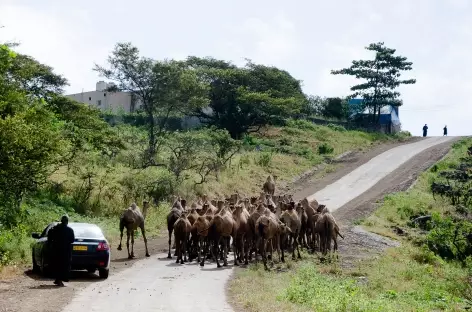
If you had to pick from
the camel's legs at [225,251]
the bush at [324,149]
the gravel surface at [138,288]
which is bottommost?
the gravel surface at [138,288]

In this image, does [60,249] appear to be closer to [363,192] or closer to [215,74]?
[363,192]

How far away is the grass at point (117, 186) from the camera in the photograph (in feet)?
79.7

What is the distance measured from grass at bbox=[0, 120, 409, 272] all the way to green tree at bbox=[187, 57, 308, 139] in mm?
5074

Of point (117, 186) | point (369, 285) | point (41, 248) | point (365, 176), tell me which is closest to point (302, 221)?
point (369, 285)

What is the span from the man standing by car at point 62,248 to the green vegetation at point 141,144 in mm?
3242

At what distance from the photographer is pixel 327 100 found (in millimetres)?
79625

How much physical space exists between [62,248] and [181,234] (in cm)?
566

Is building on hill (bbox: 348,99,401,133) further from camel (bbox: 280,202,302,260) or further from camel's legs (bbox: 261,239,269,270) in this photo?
camel's legs (bbox: 261,239,269,270)

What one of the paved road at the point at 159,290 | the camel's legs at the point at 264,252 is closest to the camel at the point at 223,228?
the paved road at the point at 159,290

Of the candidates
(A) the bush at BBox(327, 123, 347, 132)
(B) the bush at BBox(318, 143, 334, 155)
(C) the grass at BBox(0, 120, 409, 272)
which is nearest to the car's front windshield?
(C) the grass at BBox(0, 120, 409, 272)

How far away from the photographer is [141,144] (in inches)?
1672

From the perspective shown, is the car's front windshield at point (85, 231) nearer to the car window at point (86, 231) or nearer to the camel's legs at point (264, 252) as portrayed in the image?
the car window at point (86, 231)

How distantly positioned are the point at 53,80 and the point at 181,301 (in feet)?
112

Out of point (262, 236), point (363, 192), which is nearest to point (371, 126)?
point (363, 192)
